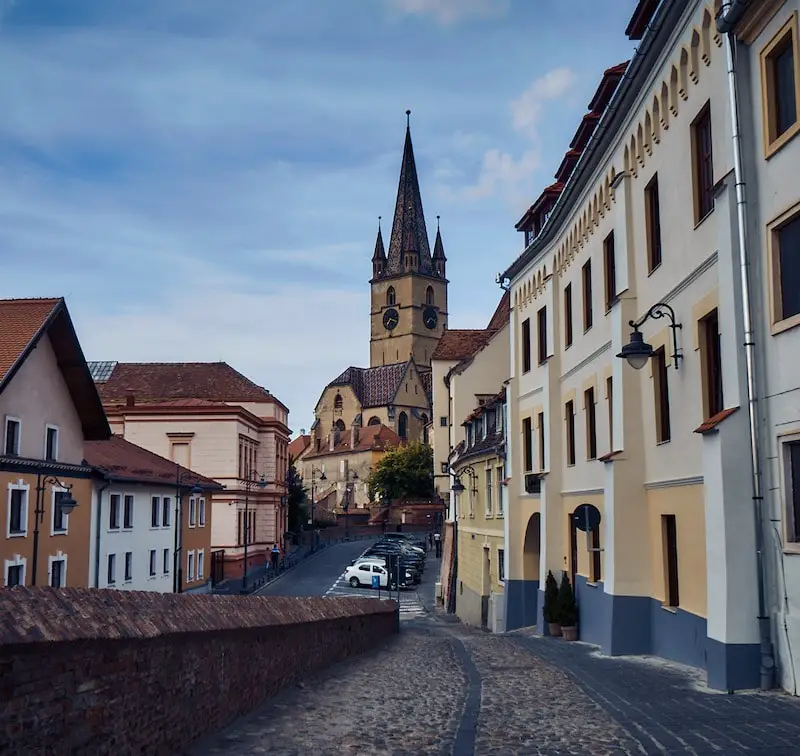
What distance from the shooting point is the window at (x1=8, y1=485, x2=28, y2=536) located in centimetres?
2667

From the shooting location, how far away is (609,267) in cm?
1947

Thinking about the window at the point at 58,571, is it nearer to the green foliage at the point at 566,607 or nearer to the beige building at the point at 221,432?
the green foliage at the point at 566,607

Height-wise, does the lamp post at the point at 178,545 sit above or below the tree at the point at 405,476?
below

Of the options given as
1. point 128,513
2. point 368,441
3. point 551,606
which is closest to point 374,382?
point 368,441

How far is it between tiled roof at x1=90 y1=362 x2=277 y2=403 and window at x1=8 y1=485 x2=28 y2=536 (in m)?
37.9

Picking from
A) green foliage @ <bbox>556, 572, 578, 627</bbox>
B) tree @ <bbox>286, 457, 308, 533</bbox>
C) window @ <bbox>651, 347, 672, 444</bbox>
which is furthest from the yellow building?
tree @ <bbox>286, 457, 308, 533</bbox>

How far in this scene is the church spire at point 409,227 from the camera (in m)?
161

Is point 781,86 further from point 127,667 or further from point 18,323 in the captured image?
point 18,323

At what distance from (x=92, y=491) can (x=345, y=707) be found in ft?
78.2

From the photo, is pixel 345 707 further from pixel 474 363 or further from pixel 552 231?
pixel 474 363

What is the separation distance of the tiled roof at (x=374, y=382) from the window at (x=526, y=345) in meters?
117

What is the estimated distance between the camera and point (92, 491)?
107 feet

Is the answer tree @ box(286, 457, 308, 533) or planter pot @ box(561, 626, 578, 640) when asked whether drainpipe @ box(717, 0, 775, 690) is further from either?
tree @ box(286, 457, 308, 533)

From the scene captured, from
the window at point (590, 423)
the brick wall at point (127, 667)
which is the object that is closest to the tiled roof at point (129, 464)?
the window at point (590, 423)
